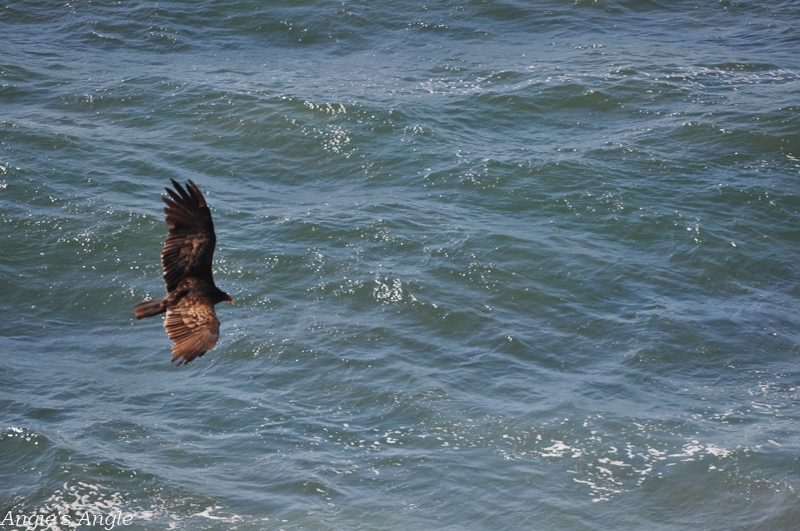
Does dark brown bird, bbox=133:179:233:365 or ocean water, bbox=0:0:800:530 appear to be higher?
dark brown bird, bbox=133:179:233:365

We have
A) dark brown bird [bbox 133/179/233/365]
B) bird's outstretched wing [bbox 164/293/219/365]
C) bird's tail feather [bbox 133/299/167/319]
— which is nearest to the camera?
bird's outstretched wing [bbox 164/293/219/365]

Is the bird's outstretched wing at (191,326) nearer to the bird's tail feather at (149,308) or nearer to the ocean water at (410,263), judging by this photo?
the bird's tail feather at (149,308)

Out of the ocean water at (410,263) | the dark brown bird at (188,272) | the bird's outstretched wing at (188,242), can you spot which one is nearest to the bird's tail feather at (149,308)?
the dark brown bird at (188,272)

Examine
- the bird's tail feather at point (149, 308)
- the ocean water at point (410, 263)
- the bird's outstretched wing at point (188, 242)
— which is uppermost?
the bird's outstretched wing at point (188, 242)

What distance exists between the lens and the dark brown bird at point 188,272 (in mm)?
9047

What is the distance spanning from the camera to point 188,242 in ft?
31.3

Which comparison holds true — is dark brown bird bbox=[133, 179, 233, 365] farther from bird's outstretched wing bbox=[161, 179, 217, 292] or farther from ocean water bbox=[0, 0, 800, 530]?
ocean water bbox=[0, 0, 800, 530]

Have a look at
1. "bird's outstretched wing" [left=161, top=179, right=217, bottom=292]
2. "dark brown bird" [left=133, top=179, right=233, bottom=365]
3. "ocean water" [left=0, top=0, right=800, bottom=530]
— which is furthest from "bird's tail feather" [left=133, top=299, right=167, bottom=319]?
"ocean water" [left=0, top=0, right=800, bottom=530]

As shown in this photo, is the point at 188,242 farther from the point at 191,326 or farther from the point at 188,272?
the point at 191,326

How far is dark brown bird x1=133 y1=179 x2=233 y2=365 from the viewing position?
9.05 metres

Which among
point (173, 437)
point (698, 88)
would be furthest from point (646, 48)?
point (173, 437)

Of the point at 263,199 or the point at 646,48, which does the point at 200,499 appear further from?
the point at 646,48

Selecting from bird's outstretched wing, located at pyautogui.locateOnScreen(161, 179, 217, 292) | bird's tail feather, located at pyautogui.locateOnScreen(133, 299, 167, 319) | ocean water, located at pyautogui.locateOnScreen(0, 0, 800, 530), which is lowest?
ocean water, located at pyautogui.locateOnScreen(0, 0, 800, 530)

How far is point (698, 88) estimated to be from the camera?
20.1m
